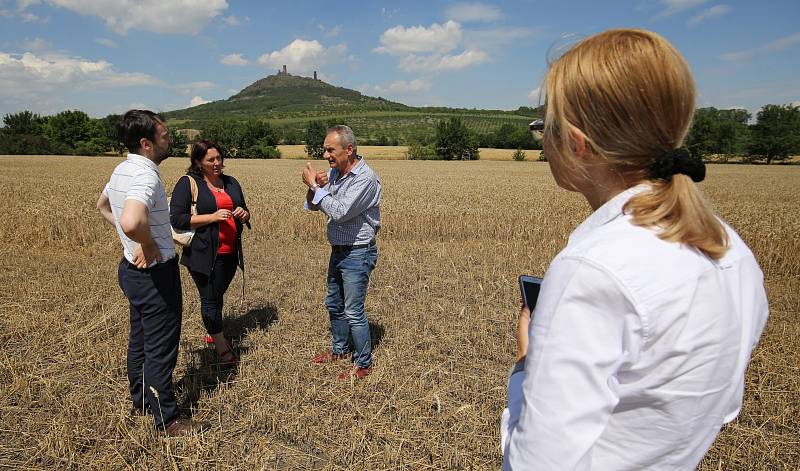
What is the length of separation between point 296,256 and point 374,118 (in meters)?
109

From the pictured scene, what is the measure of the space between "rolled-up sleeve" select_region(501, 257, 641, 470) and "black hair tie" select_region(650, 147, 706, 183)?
32 cm

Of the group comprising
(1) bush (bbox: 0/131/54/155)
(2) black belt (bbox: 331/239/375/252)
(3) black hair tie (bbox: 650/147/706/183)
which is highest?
(1) bush (bbox: 0/131/54/155)

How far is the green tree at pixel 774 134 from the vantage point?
57000 millimetres

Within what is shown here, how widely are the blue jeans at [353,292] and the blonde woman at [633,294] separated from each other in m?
3.22

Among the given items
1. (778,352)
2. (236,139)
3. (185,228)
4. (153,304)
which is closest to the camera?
(153,304)

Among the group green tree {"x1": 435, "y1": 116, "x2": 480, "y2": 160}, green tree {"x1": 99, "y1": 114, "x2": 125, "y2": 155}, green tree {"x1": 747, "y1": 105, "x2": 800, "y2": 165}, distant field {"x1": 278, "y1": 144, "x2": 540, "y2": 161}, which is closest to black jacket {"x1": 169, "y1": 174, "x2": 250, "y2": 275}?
distant field {"x1": 278, "y1": 144, "x2": 540, "y2": 161}

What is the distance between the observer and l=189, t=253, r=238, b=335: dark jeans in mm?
4457

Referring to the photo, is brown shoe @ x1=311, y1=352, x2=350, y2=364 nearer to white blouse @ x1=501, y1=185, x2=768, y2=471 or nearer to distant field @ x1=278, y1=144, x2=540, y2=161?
white blouse @ x1=501, y1=185, x2=768, y2=471

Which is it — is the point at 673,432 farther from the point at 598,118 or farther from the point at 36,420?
the point at 36,420

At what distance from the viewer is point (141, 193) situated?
3016mm

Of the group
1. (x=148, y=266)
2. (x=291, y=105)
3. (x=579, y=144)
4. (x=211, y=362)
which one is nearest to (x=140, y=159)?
(x=148, y=266)

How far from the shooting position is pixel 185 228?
4.27 m

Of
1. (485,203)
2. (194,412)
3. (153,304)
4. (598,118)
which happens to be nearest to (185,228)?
(153,304)

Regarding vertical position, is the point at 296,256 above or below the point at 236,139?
below
